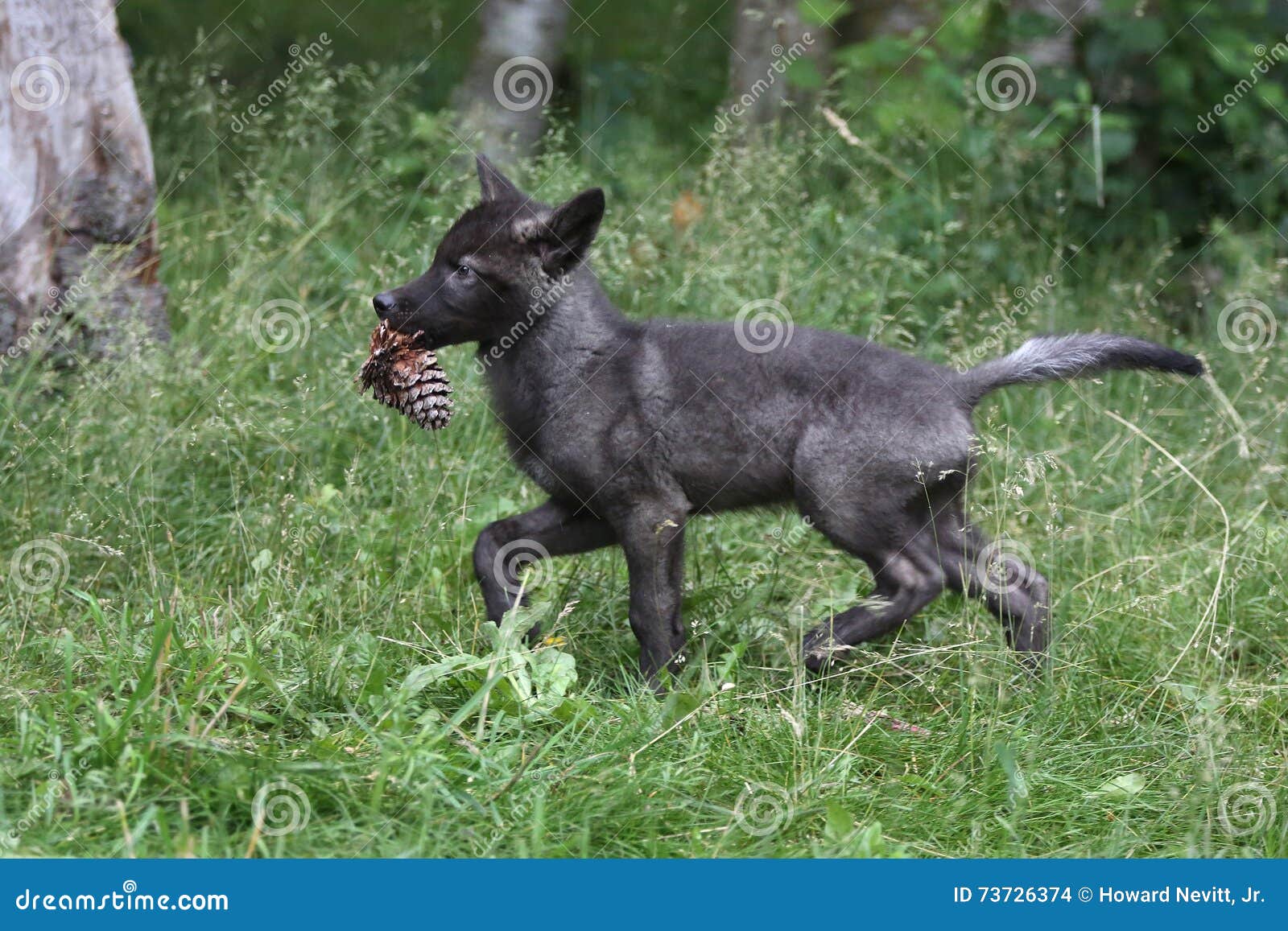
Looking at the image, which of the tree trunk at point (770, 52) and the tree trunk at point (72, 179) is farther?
the tree trunk at point (770, 52)

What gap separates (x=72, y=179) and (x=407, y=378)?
2291 mm

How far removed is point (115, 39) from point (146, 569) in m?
2.46

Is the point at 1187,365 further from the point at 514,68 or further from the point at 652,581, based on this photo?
the point at 514,68

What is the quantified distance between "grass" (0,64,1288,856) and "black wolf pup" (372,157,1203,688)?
166 mm

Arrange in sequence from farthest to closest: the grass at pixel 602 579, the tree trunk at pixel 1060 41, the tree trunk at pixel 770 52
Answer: the tree trunk at pixel 770 52
the tree trunk at pixel 1060 41
the grass at pixel 602 579

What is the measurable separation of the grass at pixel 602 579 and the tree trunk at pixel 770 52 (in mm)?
986

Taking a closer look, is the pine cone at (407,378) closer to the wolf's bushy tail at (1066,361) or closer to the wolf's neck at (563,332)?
the wolf's neck at (563,332)

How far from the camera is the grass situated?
124 inches

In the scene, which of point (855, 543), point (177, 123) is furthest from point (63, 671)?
point (177, 123)

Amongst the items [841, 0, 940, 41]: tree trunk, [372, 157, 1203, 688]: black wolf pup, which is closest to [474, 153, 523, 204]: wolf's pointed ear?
[372, 157, 1203, 688]: black wolf pup

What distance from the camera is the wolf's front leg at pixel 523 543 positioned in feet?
13.9

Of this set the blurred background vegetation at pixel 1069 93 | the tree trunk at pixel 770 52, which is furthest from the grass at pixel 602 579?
the tree trunk at pixel 770 52

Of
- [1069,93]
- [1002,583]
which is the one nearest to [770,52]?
[1069,93]

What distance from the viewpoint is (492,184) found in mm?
4551
